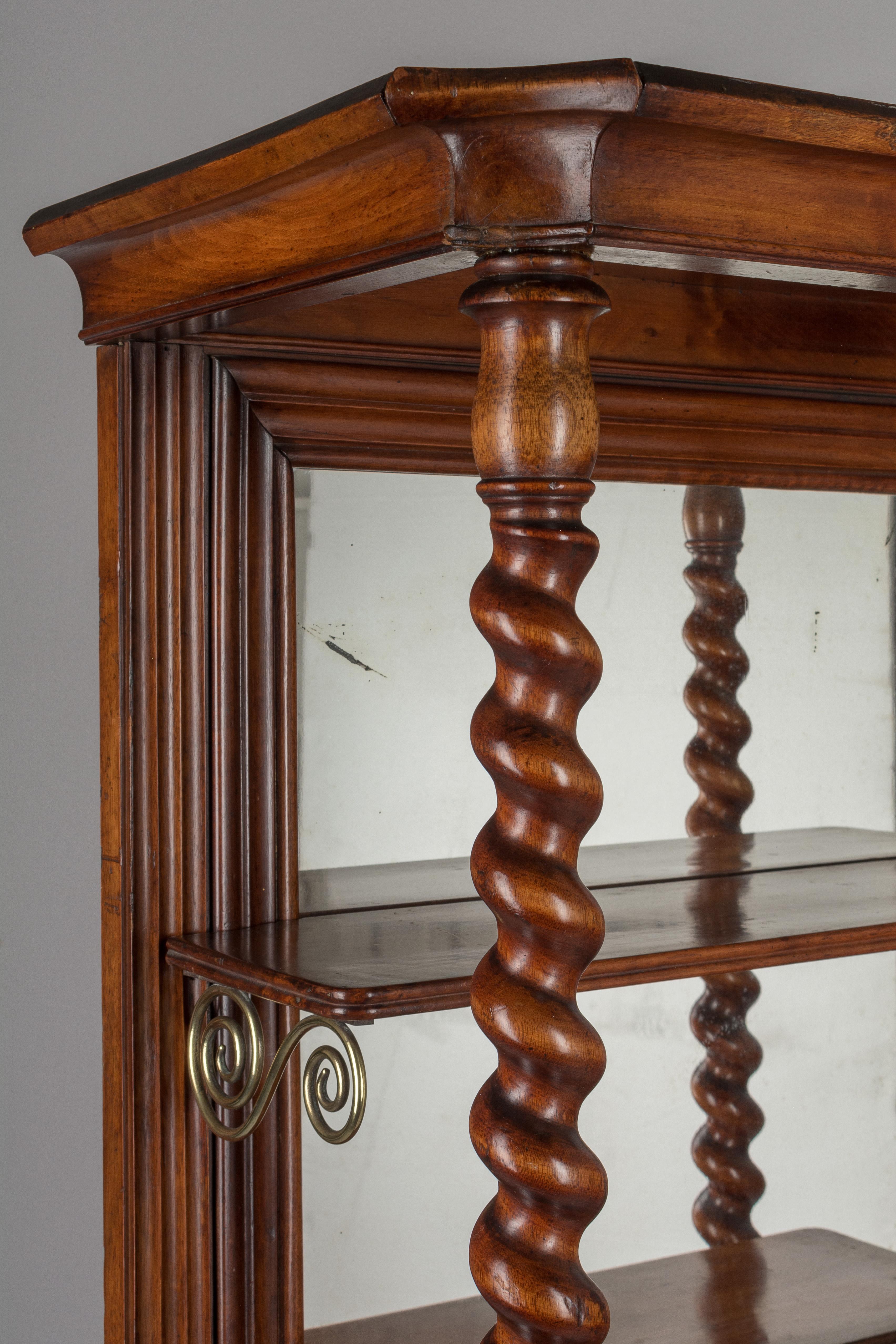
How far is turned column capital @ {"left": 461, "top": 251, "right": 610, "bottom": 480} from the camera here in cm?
104

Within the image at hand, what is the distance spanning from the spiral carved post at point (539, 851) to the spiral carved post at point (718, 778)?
2.74 feet

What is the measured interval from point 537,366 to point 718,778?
1016 millimetres

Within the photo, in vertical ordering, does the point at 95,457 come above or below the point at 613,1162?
above

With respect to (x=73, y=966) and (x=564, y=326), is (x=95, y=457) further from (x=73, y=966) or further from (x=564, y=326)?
(x=564, y=326)

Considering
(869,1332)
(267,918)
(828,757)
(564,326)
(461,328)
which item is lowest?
(869,1332)

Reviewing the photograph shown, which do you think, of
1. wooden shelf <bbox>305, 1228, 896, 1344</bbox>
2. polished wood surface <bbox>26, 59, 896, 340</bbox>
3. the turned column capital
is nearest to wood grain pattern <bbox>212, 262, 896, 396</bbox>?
polished wood surface <bbox>26, 59, 896, 340</bbox>

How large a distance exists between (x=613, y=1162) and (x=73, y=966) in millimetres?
720

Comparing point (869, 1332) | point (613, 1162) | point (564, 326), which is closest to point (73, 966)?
point (613, 1162)

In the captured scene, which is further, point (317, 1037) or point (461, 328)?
point (317, 1037)

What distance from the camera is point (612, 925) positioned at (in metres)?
1.50

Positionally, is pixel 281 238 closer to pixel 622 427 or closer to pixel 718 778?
pixel 622 427

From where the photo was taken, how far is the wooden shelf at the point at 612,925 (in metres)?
1.27

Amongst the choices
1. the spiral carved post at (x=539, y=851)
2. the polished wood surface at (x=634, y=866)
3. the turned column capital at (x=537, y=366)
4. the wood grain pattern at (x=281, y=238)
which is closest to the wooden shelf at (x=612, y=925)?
the polished wood surface at (x=634, y=866)

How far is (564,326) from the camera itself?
1.05 meters
